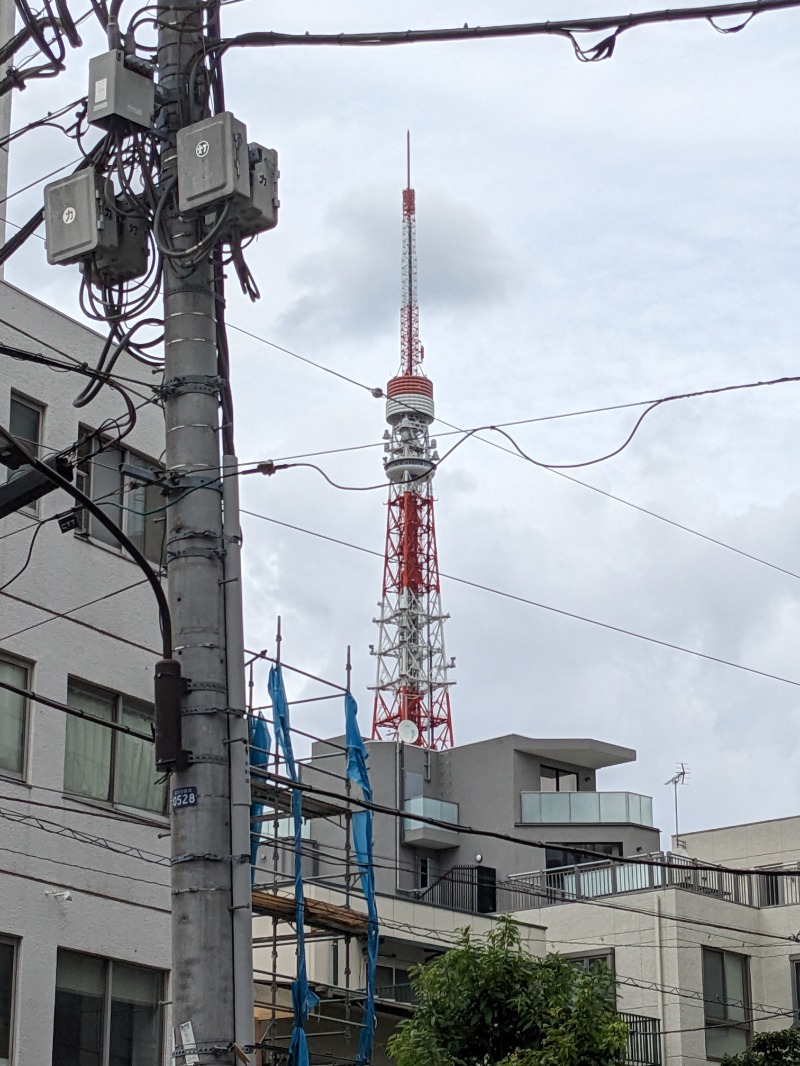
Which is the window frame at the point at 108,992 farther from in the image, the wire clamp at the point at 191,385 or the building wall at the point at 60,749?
→ the wire clamp at the point at 191,385

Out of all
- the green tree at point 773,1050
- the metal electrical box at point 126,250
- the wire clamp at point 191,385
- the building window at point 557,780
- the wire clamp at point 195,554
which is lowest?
the green tree at point 773,1050

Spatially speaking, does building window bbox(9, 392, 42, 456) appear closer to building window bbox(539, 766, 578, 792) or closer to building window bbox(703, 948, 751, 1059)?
building window bbox(703, 948, 751, 1059)

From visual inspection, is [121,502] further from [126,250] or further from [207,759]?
[207,759]

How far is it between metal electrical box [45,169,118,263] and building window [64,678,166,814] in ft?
30.6

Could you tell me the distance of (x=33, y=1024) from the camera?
744 inches

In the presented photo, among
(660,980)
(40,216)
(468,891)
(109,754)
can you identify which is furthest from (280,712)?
(468,891)

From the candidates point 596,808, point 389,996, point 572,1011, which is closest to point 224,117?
point 572,1011

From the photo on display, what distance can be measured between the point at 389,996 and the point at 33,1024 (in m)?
19.1

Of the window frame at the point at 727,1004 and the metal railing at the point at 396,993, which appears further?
the window frame at the point at 727,1004

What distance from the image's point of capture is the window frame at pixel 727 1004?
1642 inches

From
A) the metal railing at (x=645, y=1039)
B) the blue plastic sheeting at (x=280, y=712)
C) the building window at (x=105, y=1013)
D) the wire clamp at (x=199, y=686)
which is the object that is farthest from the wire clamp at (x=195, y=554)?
the metal railing at (x=645, y=1039)

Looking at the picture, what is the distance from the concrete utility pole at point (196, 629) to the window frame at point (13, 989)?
8562 millimetres

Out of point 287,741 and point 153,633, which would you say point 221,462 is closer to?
point 153,633

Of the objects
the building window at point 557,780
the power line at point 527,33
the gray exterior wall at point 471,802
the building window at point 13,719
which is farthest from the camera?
the building window at point 557,780
